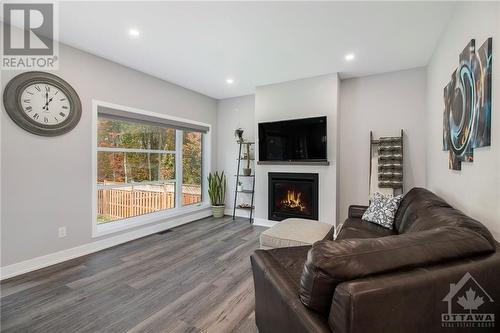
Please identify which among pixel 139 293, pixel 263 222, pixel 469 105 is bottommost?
pixel 139 293

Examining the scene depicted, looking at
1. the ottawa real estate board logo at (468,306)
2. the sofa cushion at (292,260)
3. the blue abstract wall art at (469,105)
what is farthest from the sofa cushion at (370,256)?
the blue abstract wall art at (469,105)

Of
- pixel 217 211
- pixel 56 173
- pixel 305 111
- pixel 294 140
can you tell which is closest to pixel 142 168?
pixel 56 173

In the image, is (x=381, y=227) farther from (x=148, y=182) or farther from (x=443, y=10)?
(x=148, y=182)

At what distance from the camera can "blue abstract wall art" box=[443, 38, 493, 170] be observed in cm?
149

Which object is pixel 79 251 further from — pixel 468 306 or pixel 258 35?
pixel 468 306

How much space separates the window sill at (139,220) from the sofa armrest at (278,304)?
9.08 feet

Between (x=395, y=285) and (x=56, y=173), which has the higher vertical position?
(x=56, y=173)

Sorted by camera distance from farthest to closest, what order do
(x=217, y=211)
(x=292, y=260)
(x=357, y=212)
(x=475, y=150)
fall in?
(x=217, y=211)
(x=357, y=212)
(x=475, y=150)
(x=292, y=260)

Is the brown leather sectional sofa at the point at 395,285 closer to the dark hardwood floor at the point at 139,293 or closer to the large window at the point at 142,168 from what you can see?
the dark hardwood floor at the point at 139,293

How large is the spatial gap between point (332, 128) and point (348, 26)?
5.40 feet

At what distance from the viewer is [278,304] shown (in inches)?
45.7

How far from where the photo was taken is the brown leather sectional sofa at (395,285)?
793 mm

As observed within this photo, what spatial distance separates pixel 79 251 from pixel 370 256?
3521 millimetres

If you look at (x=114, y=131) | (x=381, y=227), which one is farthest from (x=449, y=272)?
(x=114, y=131)
